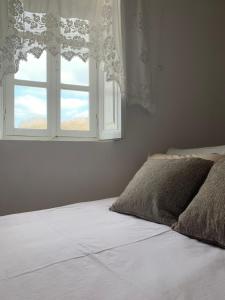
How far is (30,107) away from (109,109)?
52cm

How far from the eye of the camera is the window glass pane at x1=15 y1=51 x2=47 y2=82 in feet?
6.19

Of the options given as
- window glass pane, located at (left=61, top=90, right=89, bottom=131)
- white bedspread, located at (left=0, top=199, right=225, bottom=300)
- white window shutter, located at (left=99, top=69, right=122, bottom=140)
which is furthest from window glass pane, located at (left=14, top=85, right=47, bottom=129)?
white bedspread, located at (left=0, top=199, right=225, bottom=300)

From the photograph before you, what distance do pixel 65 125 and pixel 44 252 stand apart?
1180 millimetres

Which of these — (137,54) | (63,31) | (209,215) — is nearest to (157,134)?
(137,54)

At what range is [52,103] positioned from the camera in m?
1.97

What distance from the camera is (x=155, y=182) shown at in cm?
140

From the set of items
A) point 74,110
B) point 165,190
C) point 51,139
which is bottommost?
point 165,190

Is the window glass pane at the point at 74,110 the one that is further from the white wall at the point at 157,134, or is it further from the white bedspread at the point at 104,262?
the white bedspread at the point at 104,262

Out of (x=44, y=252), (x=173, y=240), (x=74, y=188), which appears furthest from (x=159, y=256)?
(x=74, y=188)

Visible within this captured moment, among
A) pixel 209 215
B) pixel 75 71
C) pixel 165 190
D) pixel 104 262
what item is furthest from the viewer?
pixel 75 71

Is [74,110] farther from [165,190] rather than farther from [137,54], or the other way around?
[165,190]

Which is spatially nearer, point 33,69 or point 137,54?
point 33,69

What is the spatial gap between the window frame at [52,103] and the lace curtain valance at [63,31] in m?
0.16

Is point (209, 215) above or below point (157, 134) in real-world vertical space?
below
